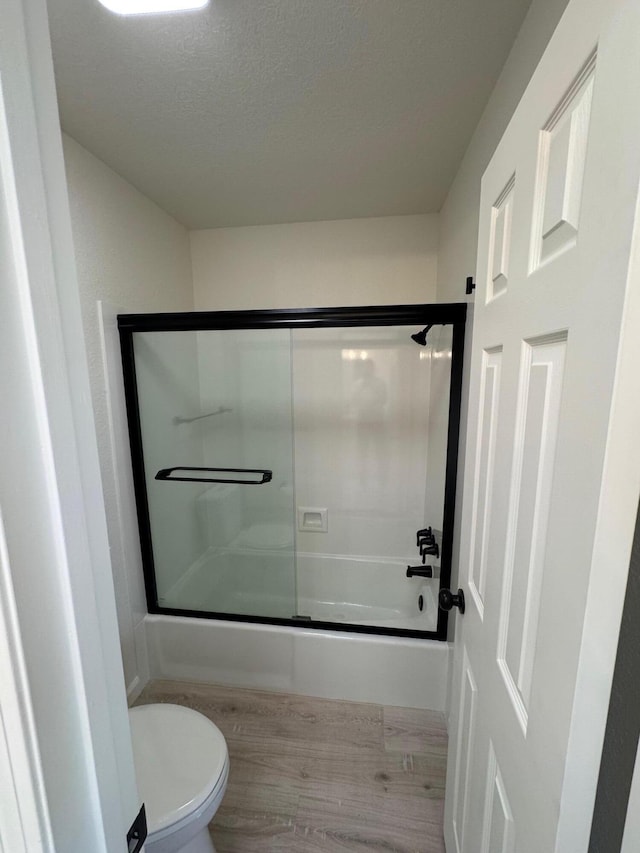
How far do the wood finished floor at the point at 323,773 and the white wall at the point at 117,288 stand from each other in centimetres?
55

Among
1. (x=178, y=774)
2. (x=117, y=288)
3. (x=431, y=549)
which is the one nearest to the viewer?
(x=178, y=774)

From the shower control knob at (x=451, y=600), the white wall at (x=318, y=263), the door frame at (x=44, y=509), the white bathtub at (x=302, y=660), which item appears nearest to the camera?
the door frame at (x=44, y=509)

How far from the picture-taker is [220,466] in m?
2.24

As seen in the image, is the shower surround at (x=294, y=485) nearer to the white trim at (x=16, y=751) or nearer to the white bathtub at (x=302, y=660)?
the white bathtub at (x=302, y=660)

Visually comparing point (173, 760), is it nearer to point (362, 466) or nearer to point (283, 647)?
point (283, 647)

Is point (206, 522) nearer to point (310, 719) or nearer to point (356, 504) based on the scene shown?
point (356, 504)

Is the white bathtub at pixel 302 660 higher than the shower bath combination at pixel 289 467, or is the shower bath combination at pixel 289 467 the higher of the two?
the shower bath combination at pixel 289 467

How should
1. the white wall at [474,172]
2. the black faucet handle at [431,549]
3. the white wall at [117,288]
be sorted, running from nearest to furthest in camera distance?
the white wall at [474,172] → the white wall at [117,288] → the black faucet handle at [431,549]

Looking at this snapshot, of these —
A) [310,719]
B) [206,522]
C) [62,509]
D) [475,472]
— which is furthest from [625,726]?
[206,522]

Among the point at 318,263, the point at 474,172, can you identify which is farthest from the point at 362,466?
the point at 474,172

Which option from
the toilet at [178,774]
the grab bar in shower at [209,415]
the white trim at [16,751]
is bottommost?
the toilet at [178,774]

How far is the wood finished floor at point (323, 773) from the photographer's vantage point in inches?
46.3

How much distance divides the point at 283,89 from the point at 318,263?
104 cm

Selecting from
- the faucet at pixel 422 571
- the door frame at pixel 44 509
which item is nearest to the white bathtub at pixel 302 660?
the faucet at pixel 422 571
